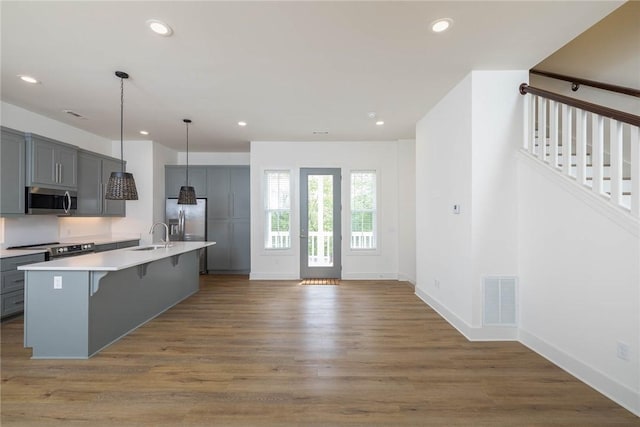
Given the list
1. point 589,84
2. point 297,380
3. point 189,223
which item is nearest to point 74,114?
point 189,223

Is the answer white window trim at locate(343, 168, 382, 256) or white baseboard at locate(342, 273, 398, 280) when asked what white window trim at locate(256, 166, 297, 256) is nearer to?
white window trim at locate(343, 168, 382, 256)

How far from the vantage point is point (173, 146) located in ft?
21.5

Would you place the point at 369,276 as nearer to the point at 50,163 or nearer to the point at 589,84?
the point at 589,84

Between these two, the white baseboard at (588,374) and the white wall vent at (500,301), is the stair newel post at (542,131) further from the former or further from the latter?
the white baseboard at (588,374)

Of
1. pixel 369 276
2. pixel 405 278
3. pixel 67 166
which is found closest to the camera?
pixel 67 166

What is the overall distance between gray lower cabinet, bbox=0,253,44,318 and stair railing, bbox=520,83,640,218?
6.18 meters

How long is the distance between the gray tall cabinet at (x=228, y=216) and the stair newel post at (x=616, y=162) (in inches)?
228

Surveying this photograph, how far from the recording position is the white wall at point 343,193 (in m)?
6.02

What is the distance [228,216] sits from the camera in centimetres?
651

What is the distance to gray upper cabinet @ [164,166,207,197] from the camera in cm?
653

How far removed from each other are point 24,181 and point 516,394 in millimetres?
6125

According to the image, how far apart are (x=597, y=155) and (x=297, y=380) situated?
3016 millimetres

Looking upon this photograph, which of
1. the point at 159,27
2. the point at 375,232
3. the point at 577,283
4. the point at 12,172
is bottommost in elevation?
the point at 577,283

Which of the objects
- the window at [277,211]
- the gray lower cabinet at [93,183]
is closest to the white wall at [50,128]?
the gray lower cabinet at [93,183]
